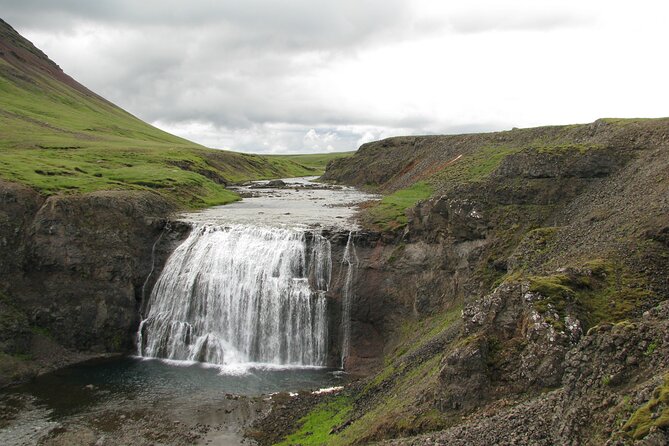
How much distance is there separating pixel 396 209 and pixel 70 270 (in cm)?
3126

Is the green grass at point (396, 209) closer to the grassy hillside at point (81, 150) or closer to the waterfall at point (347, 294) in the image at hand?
the waterfall at point (347, 294)

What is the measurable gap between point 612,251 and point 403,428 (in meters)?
12.5

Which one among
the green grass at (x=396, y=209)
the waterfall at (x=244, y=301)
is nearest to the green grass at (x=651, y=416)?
the waterfall at (x=244, y=301)

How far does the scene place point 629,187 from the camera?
30016 mm

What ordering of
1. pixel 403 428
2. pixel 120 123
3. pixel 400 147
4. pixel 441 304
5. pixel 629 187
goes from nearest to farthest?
pixel 403 428, pixel 629 187, pixel 441 304, pixel 400 147, pixel 120 123

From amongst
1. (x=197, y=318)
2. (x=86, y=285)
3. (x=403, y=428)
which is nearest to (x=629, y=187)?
(x=403, y=428)

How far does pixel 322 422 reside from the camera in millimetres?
27062

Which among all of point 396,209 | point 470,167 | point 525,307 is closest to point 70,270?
point 396,209

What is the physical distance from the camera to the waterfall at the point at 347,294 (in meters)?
41.1

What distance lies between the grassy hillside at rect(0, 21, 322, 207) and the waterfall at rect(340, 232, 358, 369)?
2863 centimetres

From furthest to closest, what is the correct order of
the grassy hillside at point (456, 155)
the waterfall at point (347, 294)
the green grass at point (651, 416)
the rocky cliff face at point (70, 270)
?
1. the rocky cliff face at point (70, 270)
2. the waterfall at point (347, 294)
3. the grassy hillside at point (456, 155)
4. the green grass at point (651, 416)

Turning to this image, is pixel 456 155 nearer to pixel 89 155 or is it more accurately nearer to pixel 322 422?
pixel 322 422

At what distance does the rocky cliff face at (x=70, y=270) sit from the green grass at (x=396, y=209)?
68.4ft

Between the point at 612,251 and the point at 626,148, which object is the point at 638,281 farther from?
the point at 626,148
